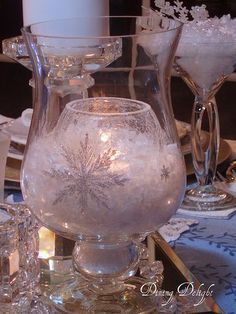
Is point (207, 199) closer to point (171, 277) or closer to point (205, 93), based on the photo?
point (205, 93)

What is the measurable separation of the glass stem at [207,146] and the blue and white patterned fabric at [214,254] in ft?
0.32

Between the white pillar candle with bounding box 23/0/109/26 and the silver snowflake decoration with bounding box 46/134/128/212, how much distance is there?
395 millimetres

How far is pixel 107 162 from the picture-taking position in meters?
0.54

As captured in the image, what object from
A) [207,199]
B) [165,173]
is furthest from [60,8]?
[165,173]

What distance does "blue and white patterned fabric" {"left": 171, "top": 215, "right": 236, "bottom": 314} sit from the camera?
616 mm

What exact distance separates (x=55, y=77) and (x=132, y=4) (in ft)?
9.51

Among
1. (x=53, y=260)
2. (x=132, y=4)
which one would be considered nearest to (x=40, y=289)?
(x=53, y=260)

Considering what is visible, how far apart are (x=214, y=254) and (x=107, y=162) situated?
216mm

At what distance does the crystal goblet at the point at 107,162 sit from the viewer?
541mm

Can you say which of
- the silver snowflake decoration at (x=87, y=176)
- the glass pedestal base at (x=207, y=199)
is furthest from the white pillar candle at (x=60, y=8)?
the silver snowflake decoration at (x=87, y=176)

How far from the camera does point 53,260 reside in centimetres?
66

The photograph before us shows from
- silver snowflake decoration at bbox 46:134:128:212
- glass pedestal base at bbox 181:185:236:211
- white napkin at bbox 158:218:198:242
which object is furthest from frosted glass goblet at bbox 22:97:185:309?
glass pedestal base at bbox 181:185:236:211

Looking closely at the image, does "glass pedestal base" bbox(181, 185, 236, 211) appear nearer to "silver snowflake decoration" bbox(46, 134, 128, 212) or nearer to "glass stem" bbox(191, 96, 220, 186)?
"glass stem" bbox(191, 96, 220, 186)

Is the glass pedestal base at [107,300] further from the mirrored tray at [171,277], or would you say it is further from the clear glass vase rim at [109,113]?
the clear glass vase rim at [109,113]
